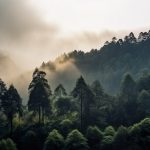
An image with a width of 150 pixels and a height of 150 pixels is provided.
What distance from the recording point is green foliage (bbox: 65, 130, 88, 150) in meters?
82.6

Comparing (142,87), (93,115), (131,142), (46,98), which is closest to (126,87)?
(142,87)

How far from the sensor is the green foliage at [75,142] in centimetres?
8262

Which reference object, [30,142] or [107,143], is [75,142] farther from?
[30,142]

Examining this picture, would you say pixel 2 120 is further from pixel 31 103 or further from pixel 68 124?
pixel 68 124

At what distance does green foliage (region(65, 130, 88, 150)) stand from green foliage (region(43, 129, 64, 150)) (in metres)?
1.57

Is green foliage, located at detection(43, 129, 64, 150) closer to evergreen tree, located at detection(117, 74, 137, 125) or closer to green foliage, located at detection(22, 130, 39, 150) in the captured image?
green foliage, located at detection(22, 130, 39, 150)

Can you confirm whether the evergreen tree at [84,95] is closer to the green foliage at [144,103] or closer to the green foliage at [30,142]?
the green foliage at [144,103]

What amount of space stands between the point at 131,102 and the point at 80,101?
13.6 m

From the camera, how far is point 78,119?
333 feet

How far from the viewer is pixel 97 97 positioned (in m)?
113

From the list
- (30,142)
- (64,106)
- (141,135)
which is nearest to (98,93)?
(64,106)

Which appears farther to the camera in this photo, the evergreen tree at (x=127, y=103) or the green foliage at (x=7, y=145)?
the evergreen tree at (x=127, y=103)

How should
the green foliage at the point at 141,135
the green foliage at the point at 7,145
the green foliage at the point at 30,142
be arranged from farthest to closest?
the green foliage at the point at 30,142, the green foliage at the point at 7,145, the green foliage at the point at 141,135

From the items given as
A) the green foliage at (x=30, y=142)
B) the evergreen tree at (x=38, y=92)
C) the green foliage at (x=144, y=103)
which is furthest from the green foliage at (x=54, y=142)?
the green foliage at (x=144, y=103)
